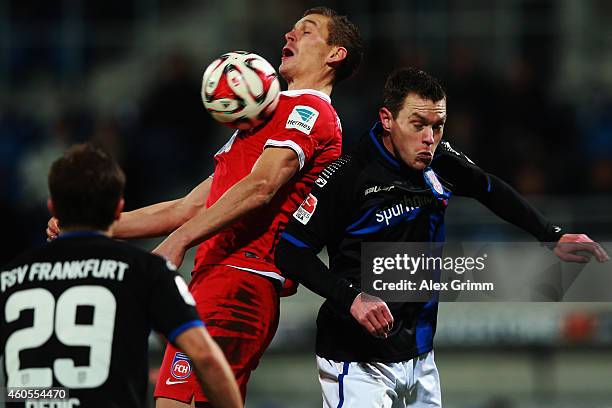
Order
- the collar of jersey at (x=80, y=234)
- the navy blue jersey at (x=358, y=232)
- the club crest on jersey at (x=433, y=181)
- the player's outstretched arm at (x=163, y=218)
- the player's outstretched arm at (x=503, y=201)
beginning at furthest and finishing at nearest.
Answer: the player's outstretched arm at (x=163, y=218) < the player's outstretched arm at (x=503, y=201) < the club crest on jersey at (x=433, y=181) < the navy blue jersey at (x=358, y=232) < the collar of jersey at (x=80, y=234)

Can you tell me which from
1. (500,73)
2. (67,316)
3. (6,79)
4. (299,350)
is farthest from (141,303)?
(6,79)

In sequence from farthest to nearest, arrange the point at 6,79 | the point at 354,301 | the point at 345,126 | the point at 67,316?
the point at 6,79
the point at 345,126
the point at 354,301
the point at 67,316

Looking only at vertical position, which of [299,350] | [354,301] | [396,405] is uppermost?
[354,301]

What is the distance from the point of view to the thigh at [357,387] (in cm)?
501

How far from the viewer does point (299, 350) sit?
10625 mm

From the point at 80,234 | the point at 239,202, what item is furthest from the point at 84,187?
the point at 239,202

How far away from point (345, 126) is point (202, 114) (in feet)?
5.51

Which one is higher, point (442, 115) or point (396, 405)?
point (442, 115)

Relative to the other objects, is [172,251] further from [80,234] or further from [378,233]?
[80,234]

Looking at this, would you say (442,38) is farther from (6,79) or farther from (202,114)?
(6,79)

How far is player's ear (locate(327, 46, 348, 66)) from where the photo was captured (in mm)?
5641

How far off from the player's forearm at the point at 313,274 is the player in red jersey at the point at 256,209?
265mm

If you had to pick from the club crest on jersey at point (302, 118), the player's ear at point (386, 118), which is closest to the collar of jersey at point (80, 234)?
the club crest on jersey at point (302, 118)

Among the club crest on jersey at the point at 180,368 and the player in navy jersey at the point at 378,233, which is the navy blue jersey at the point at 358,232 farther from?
the club crest on jersey at the point at 180,368
